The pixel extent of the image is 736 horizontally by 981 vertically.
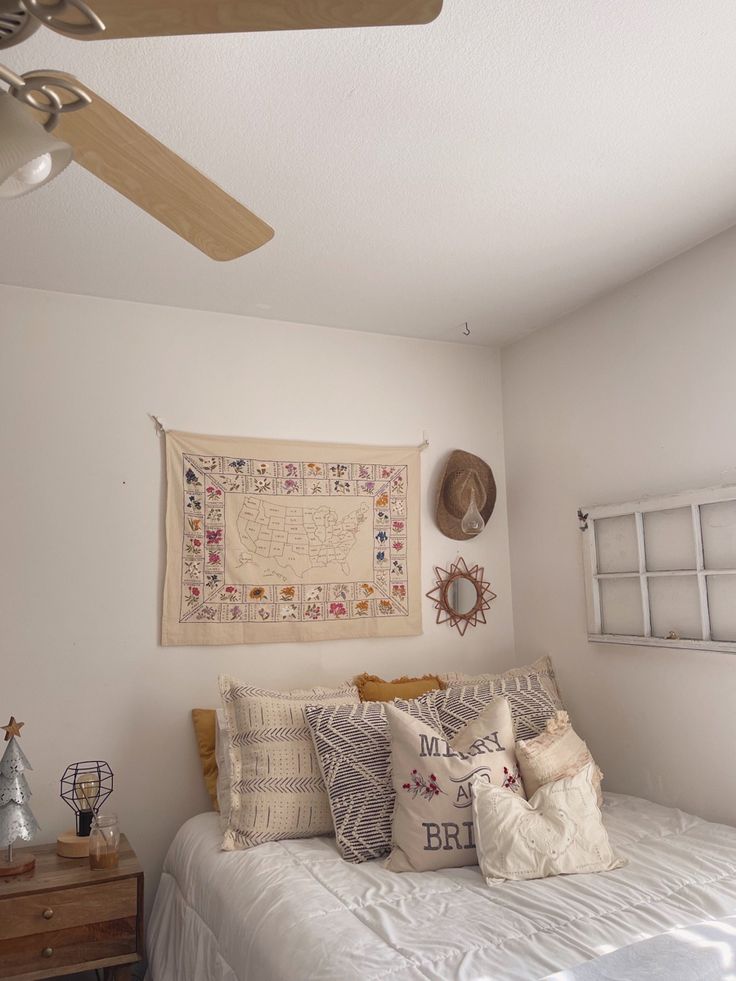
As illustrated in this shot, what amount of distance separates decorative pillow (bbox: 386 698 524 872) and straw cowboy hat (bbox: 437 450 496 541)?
43.7 inches

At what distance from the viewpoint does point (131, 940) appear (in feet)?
7.64

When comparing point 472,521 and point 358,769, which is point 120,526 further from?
point 472,521

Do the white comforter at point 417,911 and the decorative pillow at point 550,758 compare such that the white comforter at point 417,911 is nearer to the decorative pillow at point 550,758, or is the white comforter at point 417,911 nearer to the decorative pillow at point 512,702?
the decorative pillow at point 550,758

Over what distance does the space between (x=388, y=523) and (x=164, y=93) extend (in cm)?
195

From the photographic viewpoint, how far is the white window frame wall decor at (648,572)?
8.22 ft

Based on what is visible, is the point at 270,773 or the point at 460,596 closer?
the point at 270,773

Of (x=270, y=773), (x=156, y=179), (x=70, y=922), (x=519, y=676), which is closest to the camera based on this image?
(x=156, y=179)

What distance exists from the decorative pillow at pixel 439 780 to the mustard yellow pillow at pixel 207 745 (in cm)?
77

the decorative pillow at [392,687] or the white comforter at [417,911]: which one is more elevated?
the decorative pillow at [392,687]

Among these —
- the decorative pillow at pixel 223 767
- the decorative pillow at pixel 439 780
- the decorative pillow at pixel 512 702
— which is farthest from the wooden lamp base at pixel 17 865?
the decorative pillow at pixel 512 702

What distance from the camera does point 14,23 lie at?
1086 mm

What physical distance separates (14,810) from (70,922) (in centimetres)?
37

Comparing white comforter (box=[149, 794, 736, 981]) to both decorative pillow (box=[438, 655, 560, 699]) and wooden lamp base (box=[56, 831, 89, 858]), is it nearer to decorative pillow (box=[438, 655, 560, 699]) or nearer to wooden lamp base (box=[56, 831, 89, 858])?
wooden lamp base (box=[56, 831, 89, 858])

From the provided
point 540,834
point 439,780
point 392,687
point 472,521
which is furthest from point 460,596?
point 540,834
